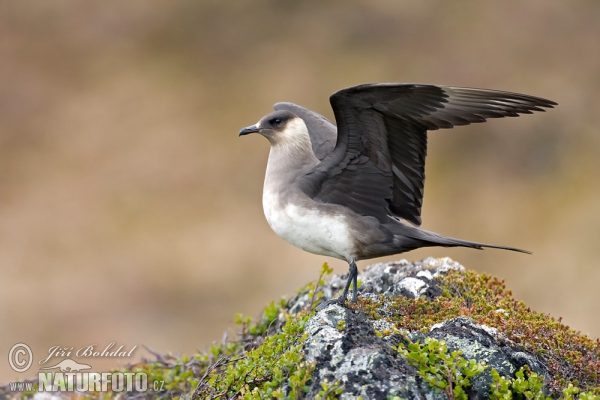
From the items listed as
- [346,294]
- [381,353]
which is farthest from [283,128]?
[381,353]

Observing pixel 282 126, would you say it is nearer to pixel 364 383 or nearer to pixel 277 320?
pixel 277 320

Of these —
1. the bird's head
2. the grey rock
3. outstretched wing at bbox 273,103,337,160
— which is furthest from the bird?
the grey rock

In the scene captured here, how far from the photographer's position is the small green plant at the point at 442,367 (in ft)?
15.3

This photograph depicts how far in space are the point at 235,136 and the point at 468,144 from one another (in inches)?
216

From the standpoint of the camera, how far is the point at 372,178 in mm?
6273

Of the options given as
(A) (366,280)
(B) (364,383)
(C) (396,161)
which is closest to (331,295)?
(A) (366,280)

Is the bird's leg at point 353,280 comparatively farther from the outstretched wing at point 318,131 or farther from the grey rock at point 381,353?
the outstretched wing at point 318,131

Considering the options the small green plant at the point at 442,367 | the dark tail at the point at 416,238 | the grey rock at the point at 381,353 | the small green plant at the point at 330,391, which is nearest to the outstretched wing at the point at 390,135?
the dark tail at the point at 416,238

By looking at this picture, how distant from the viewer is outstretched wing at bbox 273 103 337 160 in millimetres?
7081

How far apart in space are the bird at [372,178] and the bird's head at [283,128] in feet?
1.00

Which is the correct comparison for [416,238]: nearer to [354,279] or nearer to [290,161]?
[354,279]

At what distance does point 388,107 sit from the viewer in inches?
235

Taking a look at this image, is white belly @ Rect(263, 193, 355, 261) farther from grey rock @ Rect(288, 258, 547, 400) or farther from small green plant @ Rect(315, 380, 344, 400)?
small green plant @ Rect(315, 380, 344, 400)

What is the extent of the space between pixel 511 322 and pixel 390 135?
1.59 m
